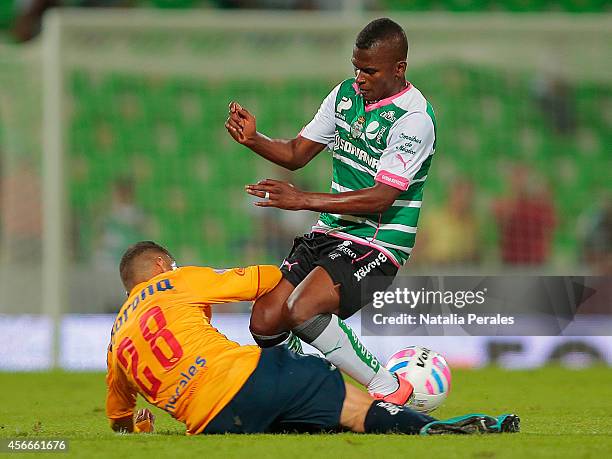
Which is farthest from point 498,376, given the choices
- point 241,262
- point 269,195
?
point 269,195

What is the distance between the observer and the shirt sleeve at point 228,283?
5488 mm

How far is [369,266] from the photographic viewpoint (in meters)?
6.50

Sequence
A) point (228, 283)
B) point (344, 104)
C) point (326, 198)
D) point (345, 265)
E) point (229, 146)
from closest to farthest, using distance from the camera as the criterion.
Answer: point (228, 283)
point (326, 198)
point (345, 265)
point (344, 104)
point (229, 146)

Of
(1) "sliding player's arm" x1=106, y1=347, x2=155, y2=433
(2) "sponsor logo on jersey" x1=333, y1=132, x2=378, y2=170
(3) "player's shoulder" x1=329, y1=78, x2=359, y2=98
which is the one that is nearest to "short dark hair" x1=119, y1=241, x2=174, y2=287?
(1) "sliding player's arm" x1=106, y1=347, x2=155, y2=433

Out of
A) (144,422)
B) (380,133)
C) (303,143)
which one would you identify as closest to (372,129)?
(380,133)

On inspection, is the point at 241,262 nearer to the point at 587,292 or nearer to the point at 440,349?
the point at 440,349

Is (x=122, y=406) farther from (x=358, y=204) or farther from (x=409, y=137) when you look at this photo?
(x=409, y=137)

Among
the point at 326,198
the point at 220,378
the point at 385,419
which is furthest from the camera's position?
the point at 326,198

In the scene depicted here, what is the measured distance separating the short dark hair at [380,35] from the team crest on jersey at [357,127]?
1.49 ft

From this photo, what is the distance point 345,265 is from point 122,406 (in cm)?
152

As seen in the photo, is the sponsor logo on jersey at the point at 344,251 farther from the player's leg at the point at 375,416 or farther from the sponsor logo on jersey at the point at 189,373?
the sponsor logo on jersey at the point at 189,373

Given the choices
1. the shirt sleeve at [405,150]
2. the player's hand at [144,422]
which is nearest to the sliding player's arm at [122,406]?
the player's hand at [144,422]

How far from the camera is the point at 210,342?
210 inches

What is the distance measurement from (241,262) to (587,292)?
10.8 feet
